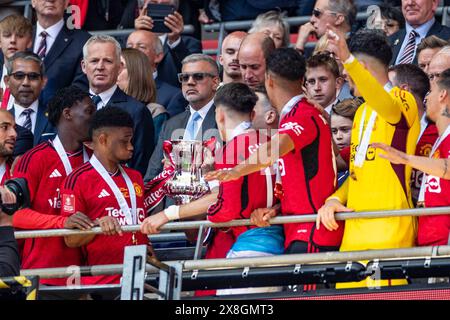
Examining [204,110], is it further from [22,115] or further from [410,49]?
[410,49]

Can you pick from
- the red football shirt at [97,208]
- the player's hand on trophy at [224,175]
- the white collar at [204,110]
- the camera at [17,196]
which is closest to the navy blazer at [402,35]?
the white collar at [204,110]

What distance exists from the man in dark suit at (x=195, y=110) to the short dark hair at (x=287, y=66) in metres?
1.91

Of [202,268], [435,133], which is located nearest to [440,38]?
[435,133]

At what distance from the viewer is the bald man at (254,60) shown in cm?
1089

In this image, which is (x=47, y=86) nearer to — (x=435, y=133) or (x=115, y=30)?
(x=115, y=30)

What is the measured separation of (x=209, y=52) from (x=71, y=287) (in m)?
5.96

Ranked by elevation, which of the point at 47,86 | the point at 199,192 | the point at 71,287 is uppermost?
the point at 47,86

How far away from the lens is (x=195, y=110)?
35.2 feet

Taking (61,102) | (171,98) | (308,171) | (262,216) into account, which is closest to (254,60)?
(171,98)

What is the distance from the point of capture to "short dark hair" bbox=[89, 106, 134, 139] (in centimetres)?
941

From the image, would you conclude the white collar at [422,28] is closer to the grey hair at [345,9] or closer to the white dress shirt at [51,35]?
the grey hair at [345,9]

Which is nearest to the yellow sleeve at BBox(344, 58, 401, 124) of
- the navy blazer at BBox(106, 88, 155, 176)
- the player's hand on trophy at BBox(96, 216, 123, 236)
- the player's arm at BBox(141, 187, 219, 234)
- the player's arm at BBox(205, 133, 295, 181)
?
the player's arm at BBox(205, 133, 295, 181)
